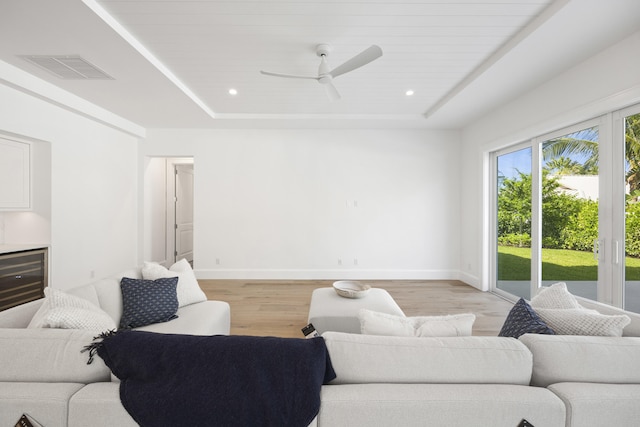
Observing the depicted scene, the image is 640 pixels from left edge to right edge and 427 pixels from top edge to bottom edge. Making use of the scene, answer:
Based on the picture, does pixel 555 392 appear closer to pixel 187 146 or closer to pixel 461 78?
pixel 461 78

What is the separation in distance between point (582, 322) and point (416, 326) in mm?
767

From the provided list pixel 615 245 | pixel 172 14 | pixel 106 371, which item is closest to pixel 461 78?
pixel 615 245

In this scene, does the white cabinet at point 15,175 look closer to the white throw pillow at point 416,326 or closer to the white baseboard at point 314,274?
the white baseboard at point 314,274

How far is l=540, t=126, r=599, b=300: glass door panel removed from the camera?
9.70 feet

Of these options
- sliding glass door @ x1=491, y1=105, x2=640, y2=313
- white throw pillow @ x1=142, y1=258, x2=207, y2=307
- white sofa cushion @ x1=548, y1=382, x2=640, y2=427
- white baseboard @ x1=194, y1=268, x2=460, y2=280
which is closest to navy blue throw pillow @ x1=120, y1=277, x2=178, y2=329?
white throw pillow @ x1=142, y1=258, x2=207, y2=307

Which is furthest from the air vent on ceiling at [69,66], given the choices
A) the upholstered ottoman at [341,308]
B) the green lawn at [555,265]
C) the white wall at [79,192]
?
the green lawn at [555,265]

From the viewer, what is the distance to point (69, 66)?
2.98m

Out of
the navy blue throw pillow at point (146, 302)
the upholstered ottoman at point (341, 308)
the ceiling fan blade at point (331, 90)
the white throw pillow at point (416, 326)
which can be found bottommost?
the upholstered ottoman at point (341, 308)

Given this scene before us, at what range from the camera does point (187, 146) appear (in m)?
5.40

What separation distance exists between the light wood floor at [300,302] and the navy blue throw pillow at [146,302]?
93cm

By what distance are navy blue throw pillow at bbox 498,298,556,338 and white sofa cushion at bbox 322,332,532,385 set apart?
0.33 metres

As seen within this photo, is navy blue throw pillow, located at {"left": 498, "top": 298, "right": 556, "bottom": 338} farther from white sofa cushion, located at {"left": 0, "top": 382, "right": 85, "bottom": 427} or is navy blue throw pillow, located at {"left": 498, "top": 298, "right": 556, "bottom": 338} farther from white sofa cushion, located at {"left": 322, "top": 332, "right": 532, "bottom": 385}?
white sofa cushion, located at {"left": 0, "top": 382, "right": 85, "bottom": 427}

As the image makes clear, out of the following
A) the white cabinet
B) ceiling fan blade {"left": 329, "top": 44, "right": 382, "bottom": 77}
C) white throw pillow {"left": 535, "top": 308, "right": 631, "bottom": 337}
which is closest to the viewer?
white throw pillow {"left": 535, "top": 308, "right": 631, "bottom": 337}

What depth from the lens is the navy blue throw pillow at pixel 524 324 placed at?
1380mm
